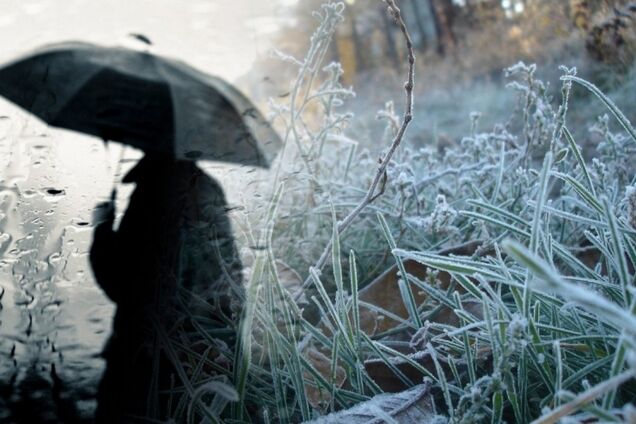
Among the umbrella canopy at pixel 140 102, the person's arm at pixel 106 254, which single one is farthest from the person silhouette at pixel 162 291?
the umbrella canopy at pixel 140 102

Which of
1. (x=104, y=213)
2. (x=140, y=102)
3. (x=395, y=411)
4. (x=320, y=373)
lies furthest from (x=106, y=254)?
(x=140, y=102)

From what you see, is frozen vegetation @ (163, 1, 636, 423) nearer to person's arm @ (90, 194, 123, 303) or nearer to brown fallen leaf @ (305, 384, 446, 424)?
brown fallen leaf @ (305, 384, 446, 424)

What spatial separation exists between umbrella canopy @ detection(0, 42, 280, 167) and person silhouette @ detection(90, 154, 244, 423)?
461 mm

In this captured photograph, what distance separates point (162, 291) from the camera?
1.31 meters

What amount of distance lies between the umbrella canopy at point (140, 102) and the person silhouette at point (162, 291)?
0.46 meters

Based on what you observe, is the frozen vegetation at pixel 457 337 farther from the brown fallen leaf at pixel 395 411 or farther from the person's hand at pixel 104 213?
the person's hand at pixel 104 213

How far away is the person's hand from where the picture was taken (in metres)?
1.43

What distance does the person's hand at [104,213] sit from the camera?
143 cm

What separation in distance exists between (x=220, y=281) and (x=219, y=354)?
6.4 inches

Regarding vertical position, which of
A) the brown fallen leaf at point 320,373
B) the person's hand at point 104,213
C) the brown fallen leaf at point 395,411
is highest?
the person's hand at point 104,213

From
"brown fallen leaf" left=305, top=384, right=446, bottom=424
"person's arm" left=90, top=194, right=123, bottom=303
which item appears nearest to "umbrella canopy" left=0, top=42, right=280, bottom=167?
"person's arm" left=90, top=194, right=123, bottom=303

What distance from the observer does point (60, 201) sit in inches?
55.9

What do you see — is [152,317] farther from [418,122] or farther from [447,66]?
[447,66]

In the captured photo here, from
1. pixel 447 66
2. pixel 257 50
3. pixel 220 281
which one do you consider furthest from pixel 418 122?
pixel 220 281
